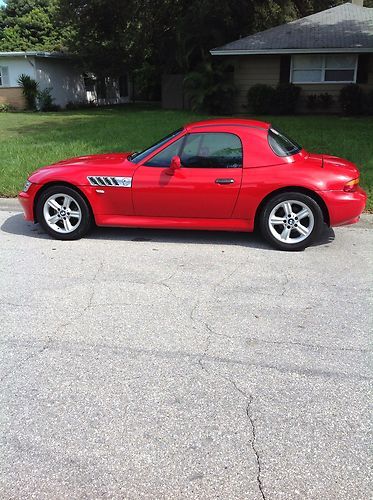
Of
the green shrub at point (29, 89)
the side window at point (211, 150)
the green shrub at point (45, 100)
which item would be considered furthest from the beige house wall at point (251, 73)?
the side window at point (211, 150)

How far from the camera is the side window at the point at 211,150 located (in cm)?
579

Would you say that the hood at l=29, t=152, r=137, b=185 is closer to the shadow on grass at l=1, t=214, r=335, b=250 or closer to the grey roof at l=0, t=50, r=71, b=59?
the shadow on grass at l=1, t=214, r=335, b=250

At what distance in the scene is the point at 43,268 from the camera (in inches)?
210

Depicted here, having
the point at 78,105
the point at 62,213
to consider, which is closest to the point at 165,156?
the point at 62,213

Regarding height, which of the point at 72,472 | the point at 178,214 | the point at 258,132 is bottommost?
the point at 72,472

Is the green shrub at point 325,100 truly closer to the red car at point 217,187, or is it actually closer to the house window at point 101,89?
the red car at point 217,187

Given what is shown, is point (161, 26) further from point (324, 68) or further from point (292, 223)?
point (292, 223)

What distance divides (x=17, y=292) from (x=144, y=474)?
271 cm

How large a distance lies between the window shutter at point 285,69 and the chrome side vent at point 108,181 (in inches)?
662

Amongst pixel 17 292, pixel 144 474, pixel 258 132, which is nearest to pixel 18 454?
pixel 144 474

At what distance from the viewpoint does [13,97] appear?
27453 mm

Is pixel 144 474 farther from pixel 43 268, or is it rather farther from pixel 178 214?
pixel 178 214

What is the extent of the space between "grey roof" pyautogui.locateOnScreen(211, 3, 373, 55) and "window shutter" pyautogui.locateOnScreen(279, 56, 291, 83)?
2.20 ft

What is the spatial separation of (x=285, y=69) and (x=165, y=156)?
54.9ft
